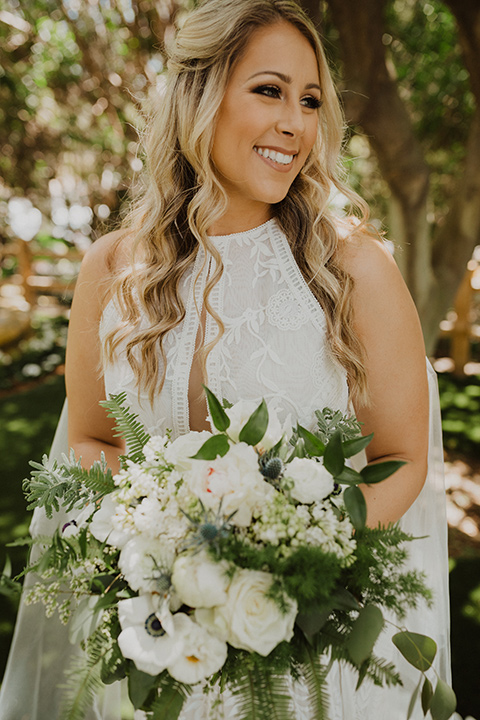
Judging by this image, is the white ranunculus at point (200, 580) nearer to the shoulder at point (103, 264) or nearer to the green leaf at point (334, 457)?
the green leaf at point (334, 457)

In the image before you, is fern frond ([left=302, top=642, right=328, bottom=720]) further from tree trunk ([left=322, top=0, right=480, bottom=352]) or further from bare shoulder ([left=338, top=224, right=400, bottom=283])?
tree trunk ([left=322, top=0, right=480, bottom=352])

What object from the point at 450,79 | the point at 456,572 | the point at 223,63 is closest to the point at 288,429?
the point at 223,63

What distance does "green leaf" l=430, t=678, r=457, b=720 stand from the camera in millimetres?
1278

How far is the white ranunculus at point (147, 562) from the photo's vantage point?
108cm

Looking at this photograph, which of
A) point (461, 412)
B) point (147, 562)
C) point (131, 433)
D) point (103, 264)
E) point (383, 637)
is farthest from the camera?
point (461, 412)

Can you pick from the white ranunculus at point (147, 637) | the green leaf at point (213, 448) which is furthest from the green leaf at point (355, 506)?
the white ranunculus at point (147, 637)

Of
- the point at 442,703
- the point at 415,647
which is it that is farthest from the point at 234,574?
the point at 442,703

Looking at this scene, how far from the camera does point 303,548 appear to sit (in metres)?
1.05

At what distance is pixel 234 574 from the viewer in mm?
1031

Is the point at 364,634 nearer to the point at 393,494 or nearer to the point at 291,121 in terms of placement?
the point at 393,494

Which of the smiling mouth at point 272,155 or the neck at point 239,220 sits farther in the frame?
the neck at point 239,220

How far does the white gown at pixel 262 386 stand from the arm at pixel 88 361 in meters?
0.08

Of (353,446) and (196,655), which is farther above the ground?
(353,446)

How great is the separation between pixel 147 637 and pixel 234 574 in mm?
200
